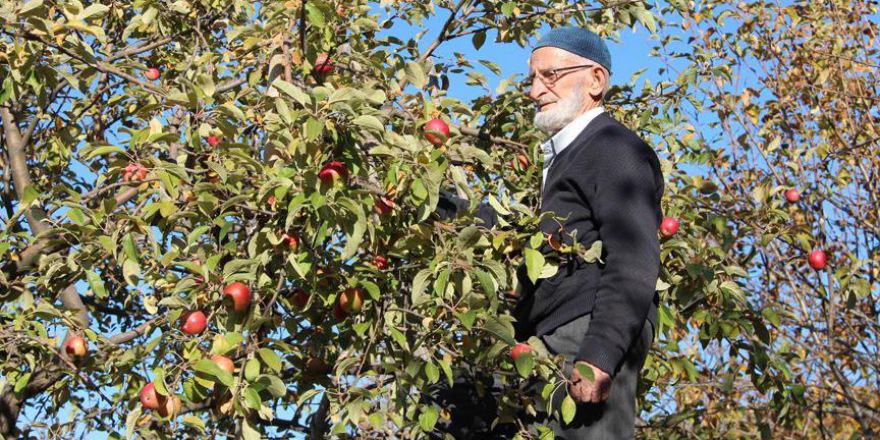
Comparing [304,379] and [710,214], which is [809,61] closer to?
[710,214]

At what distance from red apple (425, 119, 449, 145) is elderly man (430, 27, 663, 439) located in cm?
31

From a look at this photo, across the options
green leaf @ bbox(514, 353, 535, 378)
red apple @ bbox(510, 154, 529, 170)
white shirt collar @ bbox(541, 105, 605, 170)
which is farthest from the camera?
red apple @ bbox(510, 154, 529, 170)

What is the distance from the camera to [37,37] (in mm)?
3287

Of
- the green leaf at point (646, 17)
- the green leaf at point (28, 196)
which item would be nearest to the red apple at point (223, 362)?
the green leaf at point (28, 196)

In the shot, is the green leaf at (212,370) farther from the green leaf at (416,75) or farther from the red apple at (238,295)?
the green leaf at (416,75)

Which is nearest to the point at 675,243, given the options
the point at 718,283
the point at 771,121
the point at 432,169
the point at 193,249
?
the point at 718,283

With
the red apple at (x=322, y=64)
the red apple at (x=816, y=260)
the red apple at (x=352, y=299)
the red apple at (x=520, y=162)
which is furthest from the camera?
the red apple at (x=816, y=260)

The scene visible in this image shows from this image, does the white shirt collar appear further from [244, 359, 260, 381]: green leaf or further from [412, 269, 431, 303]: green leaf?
[244, 359, 260, 381]: green leaf

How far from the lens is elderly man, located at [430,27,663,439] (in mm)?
2508

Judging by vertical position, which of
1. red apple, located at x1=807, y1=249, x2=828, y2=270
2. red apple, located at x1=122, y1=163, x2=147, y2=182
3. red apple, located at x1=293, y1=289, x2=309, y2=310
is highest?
red apple, located at x1=807, y1=249, x2=828, y2=270

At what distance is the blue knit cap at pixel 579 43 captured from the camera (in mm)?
3014

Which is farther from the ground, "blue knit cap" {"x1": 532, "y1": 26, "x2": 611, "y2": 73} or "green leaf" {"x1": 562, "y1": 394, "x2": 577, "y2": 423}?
"blue knit cap" {"x1": 532, "y1": 26, "x2": 611, "y2": 73}

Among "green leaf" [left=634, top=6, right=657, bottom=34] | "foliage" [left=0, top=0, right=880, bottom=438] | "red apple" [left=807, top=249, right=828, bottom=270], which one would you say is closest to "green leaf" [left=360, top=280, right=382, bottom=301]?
"foliage" [left=0, top=0, right=880, bottom=438]

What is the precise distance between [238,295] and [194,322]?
0.18 meters
